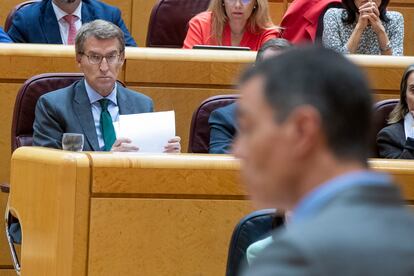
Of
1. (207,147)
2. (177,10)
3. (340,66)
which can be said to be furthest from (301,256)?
(177,10)

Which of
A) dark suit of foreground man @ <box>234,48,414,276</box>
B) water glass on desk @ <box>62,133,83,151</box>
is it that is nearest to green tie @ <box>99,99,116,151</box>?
water glass on desk @ <box>62,133,83,151</box>

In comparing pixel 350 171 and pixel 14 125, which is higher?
pixel 350 171

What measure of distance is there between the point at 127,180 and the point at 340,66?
2.55 metres

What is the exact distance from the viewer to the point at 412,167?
387 centimetres

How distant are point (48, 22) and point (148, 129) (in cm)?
182

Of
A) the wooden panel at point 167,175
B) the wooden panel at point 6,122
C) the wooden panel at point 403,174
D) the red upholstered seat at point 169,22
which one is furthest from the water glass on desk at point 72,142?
the red upholstered seat at point 169,22

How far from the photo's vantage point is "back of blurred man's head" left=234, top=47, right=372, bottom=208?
4.03ft

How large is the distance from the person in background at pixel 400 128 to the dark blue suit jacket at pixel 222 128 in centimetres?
65

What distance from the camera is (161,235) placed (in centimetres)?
383

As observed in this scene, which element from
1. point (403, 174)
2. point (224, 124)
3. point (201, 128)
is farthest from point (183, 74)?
point (403, 174)

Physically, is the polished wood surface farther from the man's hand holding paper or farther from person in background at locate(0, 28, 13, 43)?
the man's hand holding paper

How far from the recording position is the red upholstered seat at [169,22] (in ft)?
20.9

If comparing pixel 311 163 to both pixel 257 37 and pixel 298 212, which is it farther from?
pixel 257 37

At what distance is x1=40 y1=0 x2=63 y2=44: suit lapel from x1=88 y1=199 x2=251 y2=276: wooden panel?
2.40 meters
